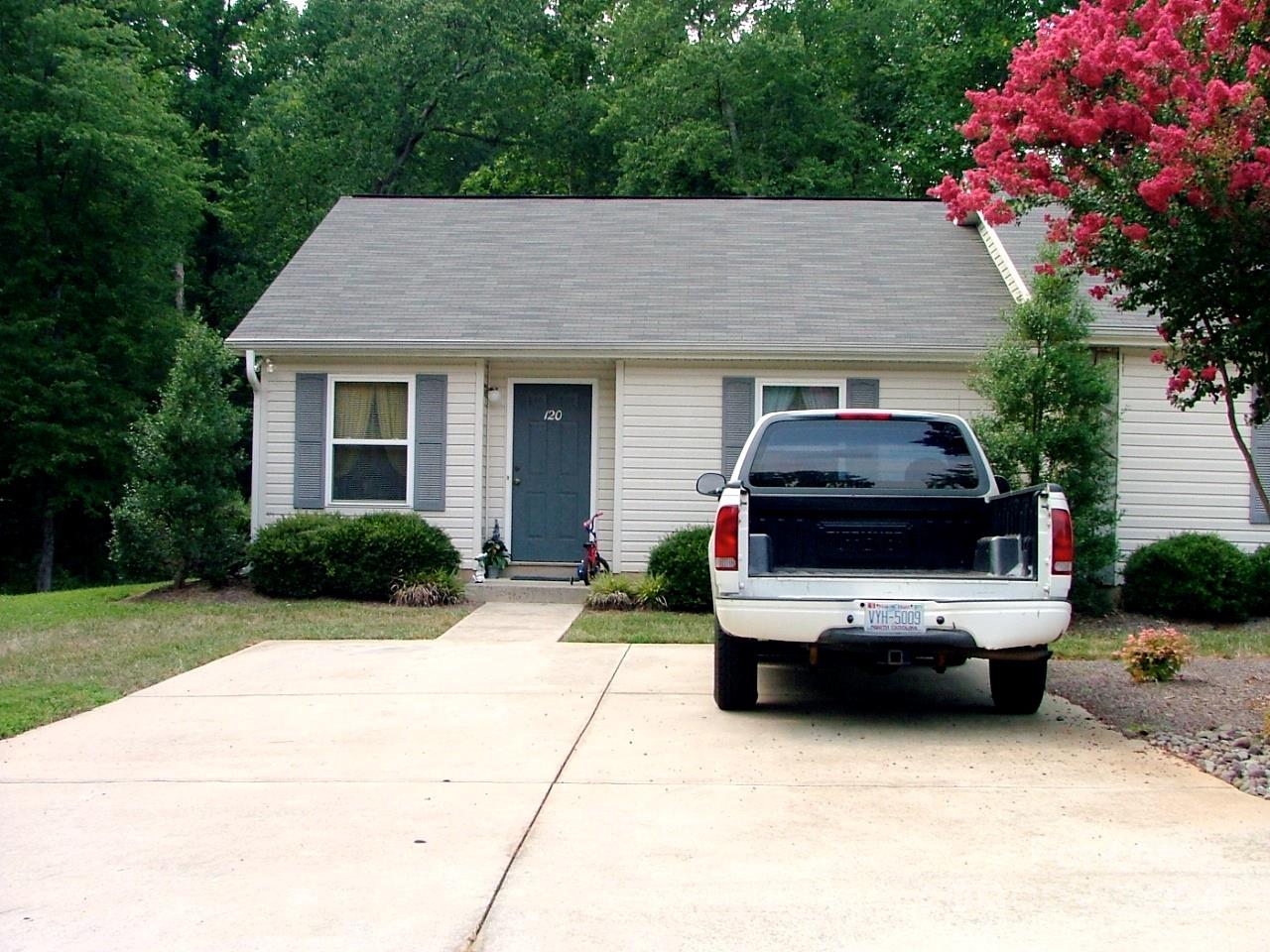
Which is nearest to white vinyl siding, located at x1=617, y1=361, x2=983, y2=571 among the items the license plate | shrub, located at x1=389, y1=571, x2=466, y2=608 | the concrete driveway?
shrub, located at x1=389, y1=571, x2=466, y2=608

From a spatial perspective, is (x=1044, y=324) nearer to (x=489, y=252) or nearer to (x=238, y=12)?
(x=489, y=252)

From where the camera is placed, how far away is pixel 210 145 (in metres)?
35.1

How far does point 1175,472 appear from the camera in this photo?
44.2 feet

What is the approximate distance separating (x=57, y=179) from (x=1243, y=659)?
2314cm

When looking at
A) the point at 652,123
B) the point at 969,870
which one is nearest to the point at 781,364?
the point at 969,870

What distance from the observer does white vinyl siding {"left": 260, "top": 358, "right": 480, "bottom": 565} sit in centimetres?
1394

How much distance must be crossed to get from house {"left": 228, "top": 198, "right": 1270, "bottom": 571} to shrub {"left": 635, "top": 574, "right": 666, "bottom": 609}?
48.0 inches

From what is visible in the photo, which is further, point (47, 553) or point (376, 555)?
point (47, 553)

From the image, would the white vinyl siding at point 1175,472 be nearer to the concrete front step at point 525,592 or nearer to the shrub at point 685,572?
the shrub at point 685,572

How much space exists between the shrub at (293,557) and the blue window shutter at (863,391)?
5.86 metres

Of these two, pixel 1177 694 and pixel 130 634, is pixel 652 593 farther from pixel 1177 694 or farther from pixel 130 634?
pixel 1177 694

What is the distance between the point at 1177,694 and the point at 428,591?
750cm

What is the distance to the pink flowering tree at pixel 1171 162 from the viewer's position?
674 cm

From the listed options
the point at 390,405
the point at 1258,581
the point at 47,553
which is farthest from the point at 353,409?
the point at 47,553
